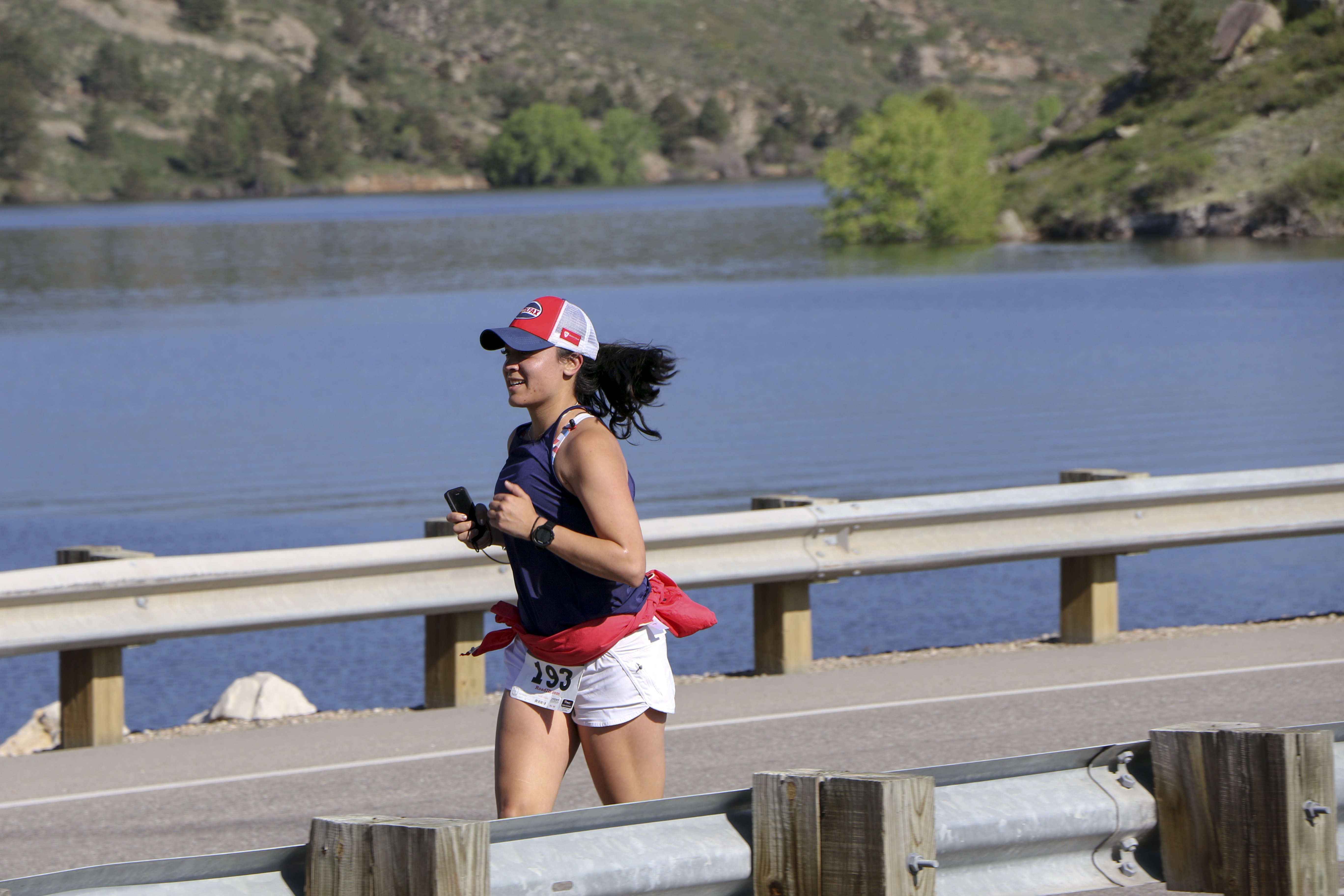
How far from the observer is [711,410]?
83.8 feet

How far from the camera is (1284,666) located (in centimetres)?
816

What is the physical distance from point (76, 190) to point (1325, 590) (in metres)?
188

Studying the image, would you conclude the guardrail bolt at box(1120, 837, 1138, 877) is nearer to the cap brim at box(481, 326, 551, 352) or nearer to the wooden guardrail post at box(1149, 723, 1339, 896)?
the wooden guardrail post at box(1149, 723, 1339, 896)

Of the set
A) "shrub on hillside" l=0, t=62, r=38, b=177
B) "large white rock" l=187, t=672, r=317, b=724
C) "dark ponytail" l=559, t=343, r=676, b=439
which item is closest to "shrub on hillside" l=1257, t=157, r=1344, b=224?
"large white rock" l=187, t=672, r=317, b=724

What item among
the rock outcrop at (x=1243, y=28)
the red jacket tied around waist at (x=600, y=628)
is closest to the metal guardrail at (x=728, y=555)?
the red jacket tied around waist at (x=600, y=628)

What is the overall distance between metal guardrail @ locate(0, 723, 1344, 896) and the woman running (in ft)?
2.91

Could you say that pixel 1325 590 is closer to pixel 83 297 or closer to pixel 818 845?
pixel 818 845

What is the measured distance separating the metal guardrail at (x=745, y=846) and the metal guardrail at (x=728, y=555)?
4.43 metres

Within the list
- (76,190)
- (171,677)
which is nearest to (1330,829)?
(171,677)

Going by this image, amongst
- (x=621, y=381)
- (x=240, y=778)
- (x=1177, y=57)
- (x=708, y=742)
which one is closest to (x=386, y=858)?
(x=621, y=381)

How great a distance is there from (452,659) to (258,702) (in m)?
1.77

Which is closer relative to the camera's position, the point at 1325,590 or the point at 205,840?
the point at 205,840

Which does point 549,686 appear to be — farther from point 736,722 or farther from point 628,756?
point 736,722

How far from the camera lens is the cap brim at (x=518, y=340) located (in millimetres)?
4078
